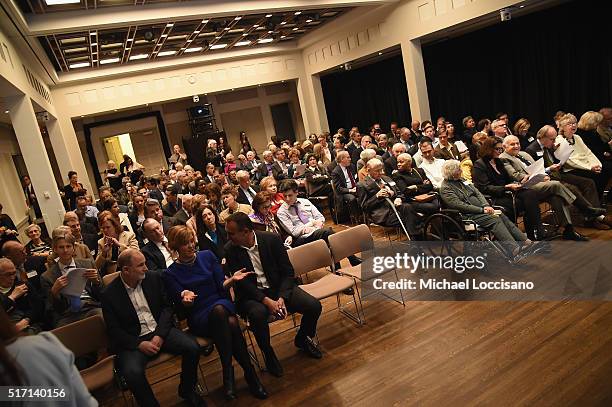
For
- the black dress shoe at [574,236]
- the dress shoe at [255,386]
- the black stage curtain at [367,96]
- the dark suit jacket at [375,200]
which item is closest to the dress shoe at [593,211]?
the black dress shoe at [574,236]

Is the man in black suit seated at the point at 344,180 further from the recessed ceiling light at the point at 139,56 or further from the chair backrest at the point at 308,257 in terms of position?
the recessed ceiling light at the point at 139,56

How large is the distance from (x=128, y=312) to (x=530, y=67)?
9504 mm

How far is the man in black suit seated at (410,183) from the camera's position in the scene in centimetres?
486

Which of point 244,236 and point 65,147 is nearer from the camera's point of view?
point 244,236

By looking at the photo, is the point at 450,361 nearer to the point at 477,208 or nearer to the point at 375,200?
the point at 477,208

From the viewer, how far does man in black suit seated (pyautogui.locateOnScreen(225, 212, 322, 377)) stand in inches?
121

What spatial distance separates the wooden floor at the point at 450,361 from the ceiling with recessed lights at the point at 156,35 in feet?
18.6

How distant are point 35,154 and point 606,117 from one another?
8.10 metres

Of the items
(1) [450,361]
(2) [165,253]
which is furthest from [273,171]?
(1) [450,361]

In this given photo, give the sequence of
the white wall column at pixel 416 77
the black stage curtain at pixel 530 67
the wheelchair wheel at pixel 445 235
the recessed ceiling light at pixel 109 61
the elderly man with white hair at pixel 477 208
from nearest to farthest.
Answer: the elderly man with white hair at pixel 477 208 < the wheelchair wheel at pixel 445 235 < the black stage curtain at pixel 530 67 < the white wall column at pixel 416 77 < the recessed ceiling light at pixel 109 61

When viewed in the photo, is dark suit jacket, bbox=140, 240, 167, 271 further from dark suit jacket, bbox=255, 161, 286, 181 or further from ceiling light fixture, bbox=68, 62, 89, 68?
ceiling light fixture, bbox=68, 62, 89, 68

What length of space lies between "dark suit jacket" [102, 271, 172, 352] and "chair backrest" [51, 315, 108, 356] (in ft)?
0.44

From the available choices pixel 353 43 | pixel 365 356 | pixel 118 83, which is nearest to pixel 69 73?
pixel 118 83

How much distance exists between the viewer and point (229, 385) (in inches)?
115
